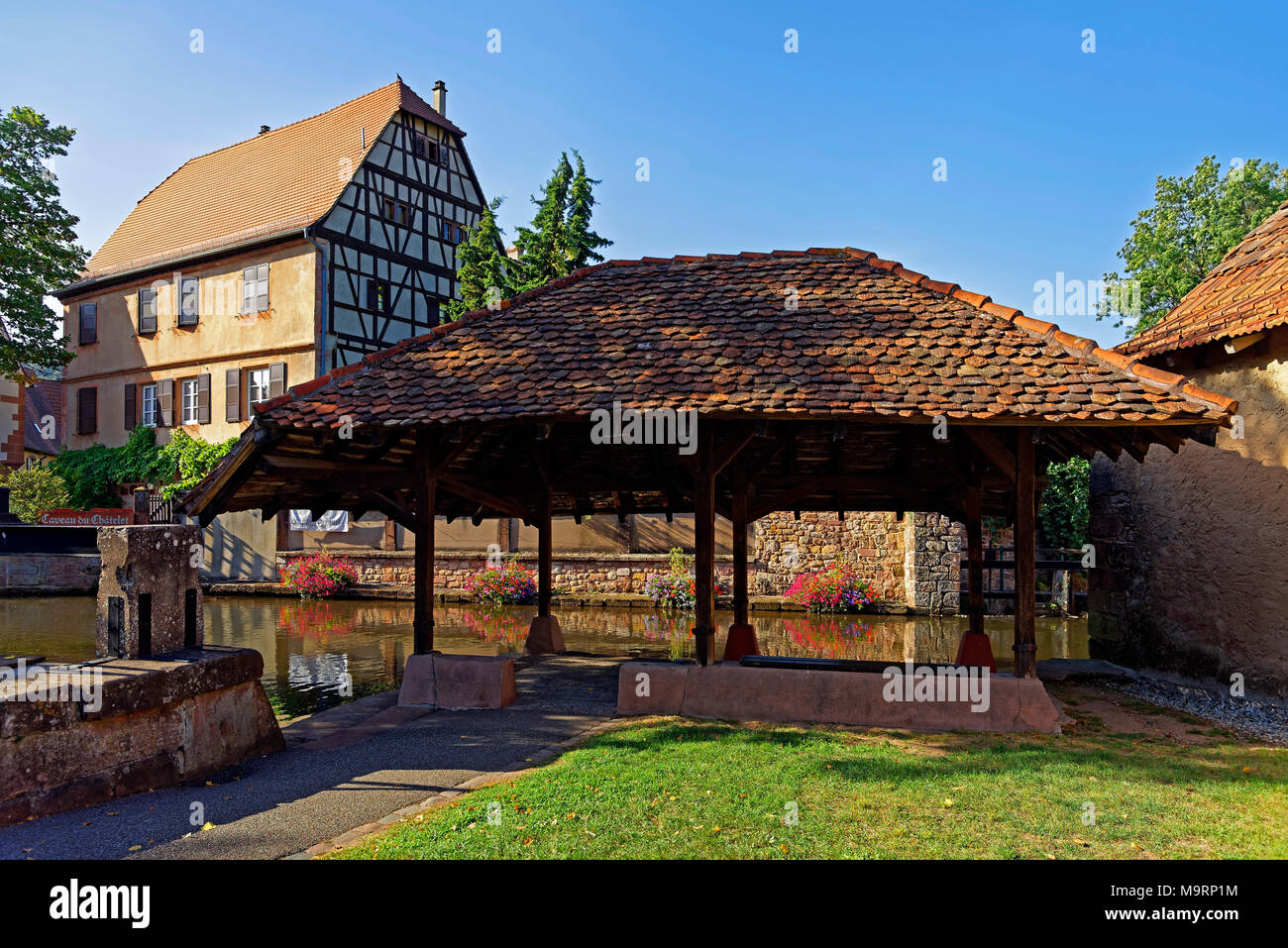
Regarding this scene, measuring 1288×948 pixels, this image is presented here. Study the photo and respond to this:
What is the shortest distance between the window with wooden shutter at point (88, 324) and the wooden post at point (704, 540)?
2718 centimetres

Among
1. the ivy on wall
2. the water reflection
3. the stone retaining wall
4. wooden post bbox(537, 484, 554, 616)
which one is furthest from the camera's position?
the ivy on wall

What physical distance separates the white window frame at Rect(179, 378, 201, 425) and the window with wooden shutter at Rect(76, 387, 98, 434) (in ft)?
13.8

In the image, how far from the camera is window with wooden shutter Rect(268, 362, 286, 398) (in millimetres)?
23172

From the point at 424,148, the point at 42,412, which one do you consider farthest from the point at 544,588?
the point at 42,412

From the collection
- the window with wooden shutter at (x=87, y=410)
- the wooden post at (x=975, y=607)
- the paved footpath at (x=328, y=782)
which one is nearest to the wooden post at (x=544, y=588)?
the paved footpath at (x=328, y=782)

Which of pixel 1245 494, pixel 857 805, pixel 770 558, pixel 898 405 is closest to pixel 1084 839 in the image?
pixel 857 805

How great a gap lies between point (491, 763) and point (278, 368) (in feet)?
65.2

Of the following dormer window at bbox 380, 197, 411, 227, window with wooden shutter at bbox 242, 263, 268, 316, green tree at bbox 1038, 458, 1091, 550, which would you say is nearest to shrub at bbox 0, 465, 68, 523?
window with wooden shutter at bbox 242, 263, 268, 316

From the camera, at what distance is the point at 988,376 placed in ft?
24.2

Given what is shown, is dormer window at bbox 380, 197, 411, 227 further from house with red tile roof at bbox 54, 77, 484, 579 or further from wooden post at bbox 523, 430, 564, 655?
wooden post at bbox 523, 430, 564, 655

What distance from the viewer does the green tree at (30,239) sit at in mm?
19016

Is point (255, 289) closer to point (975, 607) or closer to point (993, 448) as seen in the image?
point (975, 607)

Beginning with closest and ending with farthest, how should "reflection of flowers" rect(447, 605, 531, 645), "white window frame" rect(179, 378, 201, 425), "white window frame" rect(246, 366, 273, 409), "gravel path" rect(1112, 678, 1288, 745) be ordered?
"gravel path" rect(1112, 678, 1288, 745) < "reflection of flowers" rect(447, 605, 531, 645) < "white window frame" rect(246, 366, 273, 409) < "white window frame" rect(179, 378, 201, 425)
